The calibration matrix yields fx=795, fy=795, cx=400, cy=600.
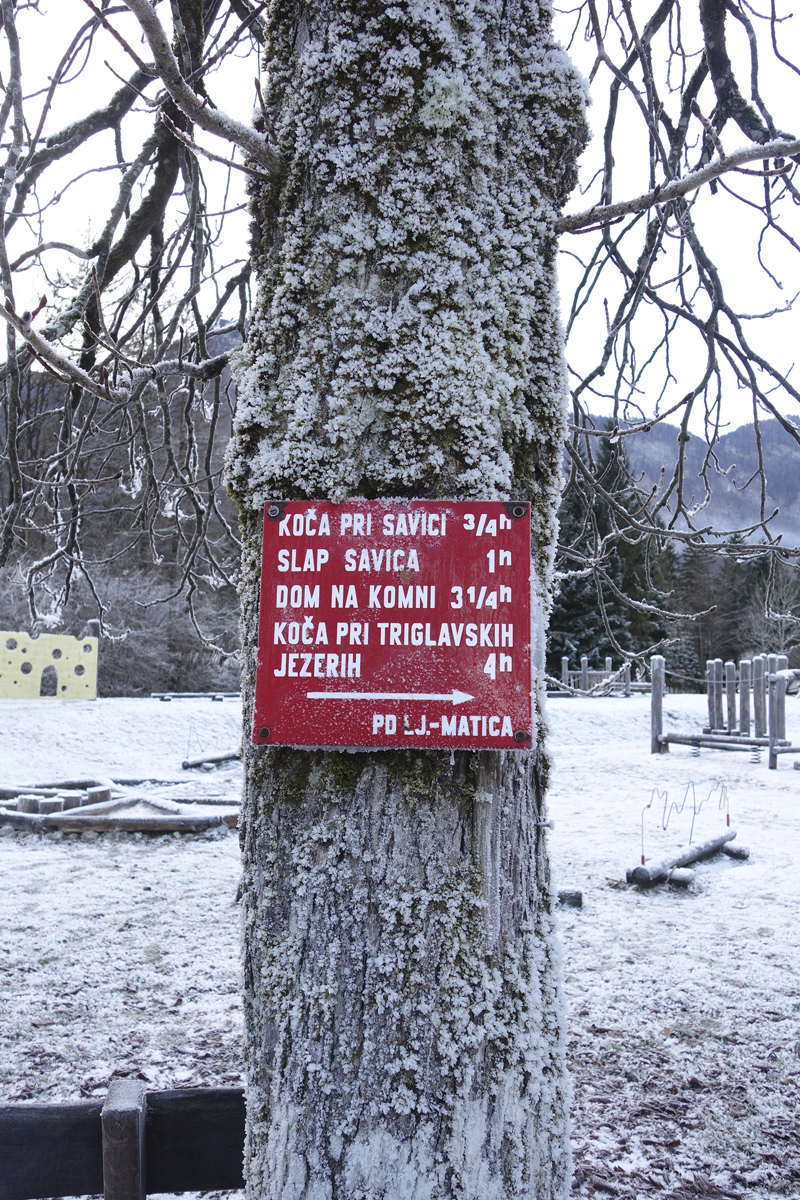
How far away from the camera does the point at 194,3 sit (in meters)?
2.79

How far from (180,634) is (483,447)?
21794 millimetres

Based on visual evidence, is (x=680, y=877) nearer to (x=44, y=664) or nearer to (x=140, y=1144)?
(x=140, y=1144)

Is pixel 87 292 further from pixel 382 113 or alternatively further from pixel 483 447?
pixel 483 447

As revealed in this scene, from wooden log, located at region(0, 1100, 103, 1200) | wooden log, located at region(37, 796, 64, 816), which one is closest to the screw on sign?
wooden log, located at region(0, 1100, 103, 1200)

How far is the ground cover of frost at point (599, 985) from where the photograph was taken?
2.83m

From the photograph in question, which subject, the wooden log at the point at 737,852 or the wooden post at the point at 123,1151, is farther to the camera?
the wooden log at the point at 737,852

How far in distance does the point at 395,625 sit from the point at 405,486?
0.24 meters

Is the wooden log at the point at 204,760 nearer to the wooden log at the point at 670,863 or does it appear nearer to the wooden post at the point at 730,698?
the wooden log at the point at 670,863

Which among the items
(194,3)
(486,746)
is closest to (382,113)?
(486,746)

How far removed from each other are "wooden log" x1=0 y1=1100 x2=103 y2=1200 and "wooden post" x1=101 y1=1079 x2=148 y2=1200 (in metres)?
0.06

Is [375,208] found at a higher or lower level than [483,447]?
higher

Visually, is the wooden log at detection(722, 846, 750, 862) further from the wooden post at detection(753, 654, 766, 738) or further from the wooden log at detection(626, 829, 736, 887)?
the wooden post at detection(753, 654, 766, 738)

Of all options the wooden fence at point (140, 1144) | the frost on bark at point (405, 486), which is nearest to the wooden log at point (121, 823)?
the wooden fence at point (140, 1144)

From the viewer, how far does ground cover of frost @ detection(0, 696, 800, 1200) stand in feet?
9.27
